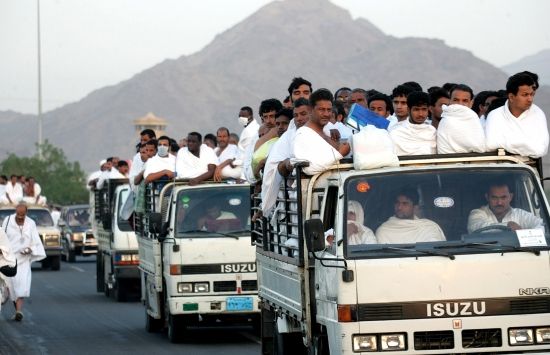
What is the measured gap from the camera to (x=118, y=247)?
25.9m

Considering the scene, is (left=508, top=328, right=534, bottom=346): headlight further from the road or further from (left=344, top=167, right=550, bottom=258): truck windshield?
the road

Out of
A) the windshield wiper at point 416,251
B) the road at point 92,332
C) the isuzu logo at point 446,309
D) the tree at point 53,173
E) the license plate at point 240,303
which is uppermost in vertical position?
the tree at point 53,173

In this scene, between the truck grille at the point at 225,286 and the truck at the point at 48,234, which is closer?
the truck grille at the point at 225,286

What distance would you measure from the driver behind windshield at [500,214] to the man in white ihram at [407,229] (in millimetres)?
270

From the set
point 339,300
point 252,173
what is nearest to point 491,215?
point 339,300

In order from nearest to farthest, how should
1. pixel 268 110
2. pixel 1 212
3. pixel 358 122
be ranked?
pixel 358 122
pixel 268 110
pixel 1 212

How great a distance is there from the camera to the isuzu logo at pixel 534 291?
31.3ft

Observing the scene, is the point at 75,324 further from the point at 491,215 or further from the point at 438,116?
the point at 491,215

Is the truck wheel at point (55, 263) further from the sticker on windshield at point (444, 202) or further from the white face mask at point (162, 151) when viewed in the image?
the sticker on windshield at point (444, 202)

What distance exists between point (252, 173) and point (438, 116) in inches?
71.0

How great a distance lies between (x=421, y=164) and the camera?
10.1m

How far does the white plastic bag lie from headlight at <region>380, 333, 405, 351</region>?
127 centimetres

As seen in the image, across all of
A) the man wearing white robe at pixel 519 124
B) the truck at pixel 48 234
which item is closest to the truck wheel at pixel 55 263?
the truck at pixel 48 234

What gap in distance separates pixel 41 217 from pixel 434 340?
31606mm
